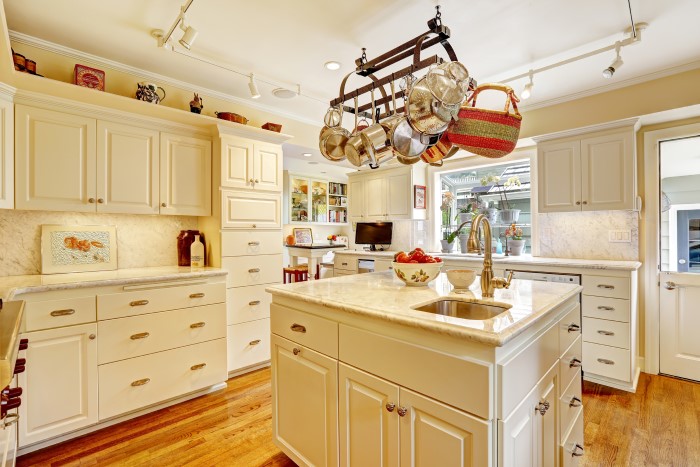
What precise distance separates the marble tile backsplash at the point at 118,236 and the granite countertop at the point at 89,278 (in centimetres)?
12

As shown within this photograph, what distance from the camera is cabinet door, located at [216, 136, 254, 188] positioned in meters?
2.96

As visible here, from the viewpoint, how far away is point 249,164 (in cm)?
310

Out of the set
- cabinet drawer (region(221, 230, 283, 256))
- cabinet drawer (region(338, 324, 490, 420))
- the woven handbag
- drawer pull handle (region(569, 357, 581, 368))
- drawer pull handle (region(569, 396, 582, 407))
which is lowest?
drawer pull handle (region(569, 396, 582, 407))

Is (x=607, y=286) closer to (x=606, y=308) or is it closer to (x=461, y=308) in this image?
(x=606, y=308)

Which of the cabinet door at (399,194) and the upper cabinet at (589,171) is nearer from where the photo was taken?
the upper cabinet at (589,171)

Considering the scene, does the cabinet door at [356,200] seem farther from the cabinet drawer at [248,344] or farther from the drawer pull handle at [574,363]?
the drawer pull handle at [574,363]

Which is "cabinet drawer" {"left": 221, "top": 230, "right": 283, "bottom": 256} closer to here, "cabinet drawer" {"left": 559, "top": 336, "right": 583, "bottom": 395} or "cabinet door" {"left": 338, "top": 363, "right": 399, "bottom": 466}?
"cabinet door" {"left": 338, "top": 363, "right": 399, "bottom": 466}

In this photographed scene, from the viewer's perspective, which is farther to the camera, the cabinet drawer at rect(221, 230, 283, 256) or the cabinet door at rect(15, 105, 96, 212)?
the cabinet drawer at rect(221, 230, 283, 256)

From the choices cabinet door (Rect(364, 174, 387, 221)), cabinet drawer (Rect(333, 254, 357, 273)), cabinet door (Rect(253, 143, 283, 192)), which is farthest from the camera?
cabinet door (Rect(364, 174, 387, 221))

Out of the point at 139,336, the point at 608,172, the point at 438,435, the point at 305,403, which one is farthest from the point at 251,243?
the point at 608,172

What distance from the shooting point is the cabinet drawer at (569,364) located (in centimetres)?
157

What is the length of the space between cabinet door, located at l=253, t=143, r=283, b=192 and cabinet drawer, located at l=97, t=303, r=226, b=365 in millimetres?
1153

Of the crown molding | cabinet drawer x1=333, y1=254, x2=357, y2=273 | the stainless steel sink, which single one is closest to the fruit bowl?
the stainless steel sink

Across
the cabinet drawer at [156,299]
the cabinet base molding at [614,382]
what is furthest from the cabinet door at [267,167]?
the cabinet base molding at [614,382]
